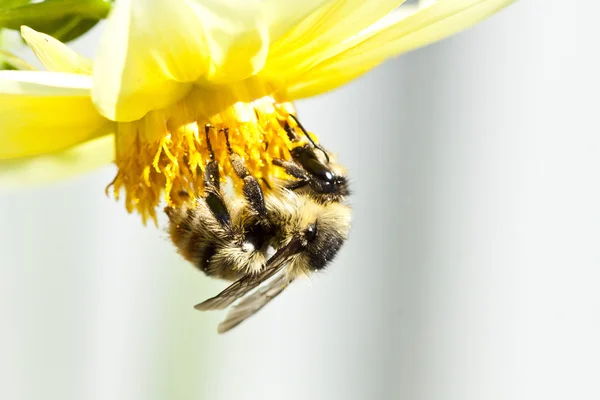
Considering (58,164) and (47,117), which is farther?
(58,164)

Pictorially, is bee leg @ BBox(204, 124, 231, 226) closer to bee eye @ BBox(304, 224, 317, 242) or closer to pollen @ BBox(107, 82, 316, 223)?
pollen @ BBox(107, 82, 316, 223)

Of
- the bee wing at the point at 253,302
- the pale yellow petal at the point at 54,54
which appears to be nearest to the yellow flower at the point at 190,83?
the pale yellow petal at the point at 54,54

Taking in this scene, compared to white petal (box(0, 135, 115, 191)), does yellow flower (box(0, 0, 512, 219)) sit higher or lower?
higher

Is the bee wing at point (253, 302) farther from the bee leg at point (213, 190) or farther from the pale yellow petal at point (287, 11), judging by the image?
the pale yellow petal at point (287, 11)

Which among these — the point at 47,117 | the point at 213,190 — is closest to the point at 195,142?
the point at 213,190

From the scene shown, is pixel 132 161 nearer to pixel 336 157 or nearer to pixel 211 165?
pixel 211 165

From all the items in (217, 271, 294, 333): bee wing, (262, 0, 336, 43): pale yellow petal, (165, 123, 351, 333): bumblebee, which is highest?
(262, 0, 336, 43): pale yellow petal

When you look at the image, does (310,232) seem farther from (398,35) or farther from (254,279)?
(398,35)

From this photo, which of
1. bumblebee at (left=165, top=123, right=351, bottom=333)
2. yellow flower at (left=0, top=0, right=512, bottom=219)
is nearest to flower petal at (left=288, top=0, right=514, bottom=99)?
yellow flower at (left=0, top=0, right=512, bottom=219)
